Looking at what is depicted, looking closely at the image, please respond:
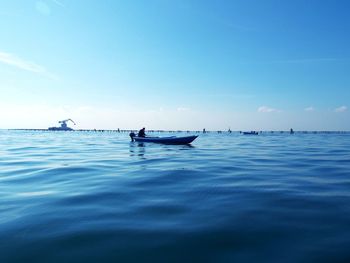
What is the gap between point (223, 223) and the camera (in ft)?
19.8

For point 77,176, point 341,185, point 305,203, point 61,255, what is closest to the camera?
point 61,255

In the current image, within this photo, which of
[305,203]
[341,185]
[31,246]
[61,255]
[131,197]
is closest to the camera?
[61,255]

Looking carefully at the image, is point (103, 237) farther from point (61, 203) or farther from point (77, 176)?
point (77, 176)

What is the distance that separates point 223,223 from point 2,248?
424 centimetres

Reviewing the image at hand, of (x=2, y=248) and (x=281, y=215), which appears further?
(x=281, y=215)

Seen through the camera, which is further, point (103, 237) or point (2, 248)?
point (103, 237)

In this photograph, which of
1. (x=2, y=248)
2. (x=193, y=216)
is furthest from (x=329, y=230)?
(x=2, y=248)

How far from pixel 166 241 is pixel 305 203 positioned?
4.46 m

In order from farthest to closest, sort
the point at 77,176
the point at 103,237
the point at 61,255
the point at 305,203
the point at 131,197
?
the point at 77,176, the point at 131,197, the point at 305,203, the point at 103,237, the point at 61,255

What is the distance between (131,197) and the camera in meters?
8.31

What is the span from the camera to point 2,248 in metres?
4.88

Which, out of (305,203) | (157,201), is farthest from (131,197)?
(305,203)

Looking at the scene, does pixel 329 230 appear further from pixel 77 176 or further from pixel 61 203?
pixel 77 176

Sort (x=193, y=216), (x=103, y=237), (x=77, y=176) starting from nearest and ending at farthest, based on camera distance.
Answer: (x=103, y=237), (x=193, y=216), (x=77, y=176)
